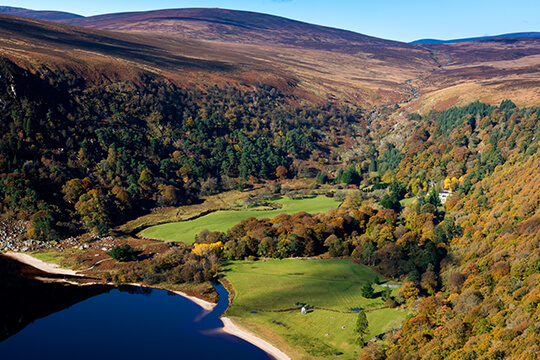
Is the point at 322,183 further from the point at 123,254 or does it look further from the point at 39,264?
the point at 39,264

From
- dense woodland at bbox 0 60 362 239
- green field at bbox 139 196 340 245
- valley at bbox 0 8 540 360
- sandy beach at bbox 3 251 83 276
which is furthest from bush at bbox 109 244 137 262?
dense woodland at bbox 0 60 362 239

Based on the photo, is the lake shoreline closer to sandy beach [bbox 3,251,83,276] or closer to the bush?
sandy beach [bbox 3,251,83,276]

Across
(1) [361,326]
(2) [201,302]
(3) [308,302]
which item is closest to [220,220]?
(2) [201,302]

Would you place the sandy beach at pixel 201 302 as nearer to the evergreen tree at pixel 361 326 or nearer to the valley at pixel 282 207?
the valley at pixel 282 207

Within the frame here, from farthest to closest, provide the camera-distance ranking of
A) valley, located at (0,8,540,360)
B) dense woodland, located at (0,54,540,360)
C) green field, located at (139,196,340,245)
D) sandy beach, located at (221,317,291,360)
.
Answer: green field, located at (139,196,340,245)
valley, located at (0,8,540,360)
dense woodland, located at (0,54,540,360)
sandy beach, located at (221,317,291,360)

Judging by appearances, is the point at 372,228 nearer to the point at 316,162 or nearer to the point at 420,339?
the point at 420,339
